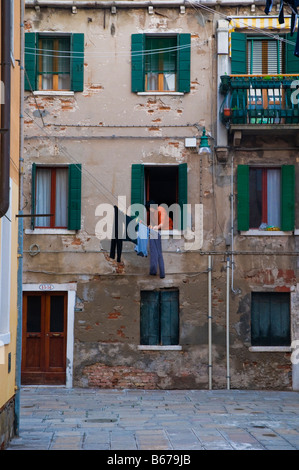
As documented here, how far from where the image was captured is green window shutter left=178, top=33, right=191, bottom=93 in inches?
669

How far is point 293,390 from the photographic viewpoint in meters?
16.7

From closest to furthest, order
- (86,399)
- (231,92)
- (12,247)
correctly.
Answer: (12,247)
(86,399)
(231,92)

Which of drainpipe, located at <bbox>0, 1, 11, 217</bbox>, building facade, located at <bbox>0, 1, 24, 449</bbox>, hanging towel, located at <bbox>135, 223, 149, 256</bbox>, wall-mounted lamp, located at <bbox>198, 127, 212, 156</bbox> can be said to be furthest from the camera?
hanging towel, located at <bbox>135, 223, 149, 256</bbox>

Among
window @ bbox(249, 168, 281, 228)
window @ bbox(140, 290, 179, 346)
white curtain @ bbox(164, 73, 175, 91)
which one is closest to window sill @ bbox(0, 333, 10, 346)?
window @ bbox(140, 290, 179, 346)

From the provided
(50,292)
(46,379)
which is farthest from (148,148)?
(46,379)

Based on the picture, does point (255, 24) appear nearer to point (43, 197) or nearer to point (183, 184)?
point (183, 184)

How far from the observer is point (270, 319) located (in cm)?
1694

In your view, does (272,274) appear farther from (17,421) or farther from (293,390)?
(17,421)

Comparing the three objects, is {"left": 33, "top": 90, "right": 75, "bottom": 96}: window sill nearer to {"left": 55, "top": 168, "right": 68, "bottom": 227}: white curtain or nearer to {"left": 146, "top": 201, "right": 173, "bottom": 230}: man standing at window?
{"left": 55, "top": 168, "right": 68, "bottom": 227}: white curtain

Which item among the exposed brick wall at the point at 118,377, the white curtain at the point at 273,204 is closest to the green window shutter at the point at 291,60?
the white curtain at the point at 273,204

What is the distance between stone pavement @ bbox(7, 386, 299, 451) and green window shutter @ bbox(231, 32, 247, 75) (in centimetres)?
711

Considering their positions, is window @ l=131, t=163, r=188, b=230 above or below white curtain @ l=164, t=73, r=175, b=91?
below

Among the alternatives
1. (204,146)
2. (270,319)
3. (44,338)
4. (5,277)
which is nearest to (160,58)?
(204,146)

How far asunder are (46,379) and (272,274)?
5.54 meters
